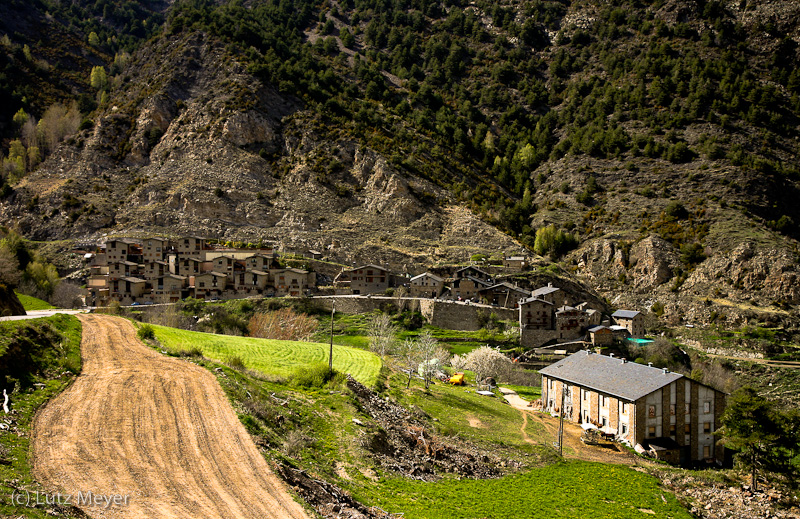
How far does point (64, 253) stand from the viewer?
229 feet

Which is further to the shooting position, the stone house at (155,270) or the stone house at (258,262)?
the stone house at (258,262)

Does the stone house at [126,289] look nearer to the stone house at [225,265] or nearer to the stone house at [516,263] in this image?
the stone house at [225,265]

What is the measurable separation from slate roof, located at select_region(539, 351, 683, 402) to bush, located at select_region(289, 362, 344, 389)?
742 inches

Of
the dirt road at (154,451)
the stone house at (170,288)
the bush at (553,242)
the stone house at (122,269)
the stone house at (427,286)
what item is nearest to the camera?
the dirt road at (154,451)

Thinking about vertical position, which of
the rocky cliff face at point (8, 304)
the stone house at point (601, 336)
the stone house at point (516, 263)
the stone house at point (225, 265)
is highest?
the rocky cliff face at point (8, 304)

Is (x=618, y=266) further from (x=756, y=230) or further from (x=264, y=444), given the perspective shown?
(x=264, y=444)

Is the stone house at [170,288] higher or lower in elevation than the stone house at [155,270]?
lower

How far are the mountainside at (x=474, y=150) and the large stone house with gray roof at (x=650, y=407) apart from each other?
39.8 metres

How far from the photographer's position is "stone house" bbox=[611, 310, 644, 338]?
213ft

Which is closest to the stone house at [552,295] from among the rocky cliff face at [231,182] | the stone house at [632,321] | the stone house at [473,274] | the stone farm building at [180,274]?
the stone house at [473,274]

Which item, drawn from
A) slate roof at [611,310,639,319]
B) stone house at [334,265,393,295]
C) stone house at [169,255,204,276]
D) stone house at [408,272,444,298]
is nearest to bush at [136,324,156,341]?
stone house at [334,265,393,295]

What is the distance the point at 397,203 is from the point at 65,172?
55.6m

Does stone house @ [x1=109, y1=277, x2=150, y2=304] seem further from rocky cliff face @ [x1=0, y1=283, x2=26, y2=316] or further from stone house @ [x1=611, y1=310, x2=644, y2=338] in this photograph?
stone house @ [x1=611, y1=310, x2=644, y2=338]

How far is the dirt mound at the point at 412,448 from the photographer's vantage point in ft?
63.3
